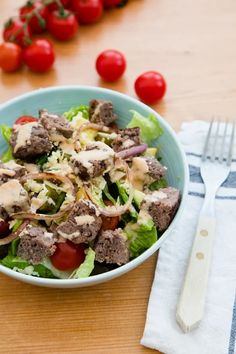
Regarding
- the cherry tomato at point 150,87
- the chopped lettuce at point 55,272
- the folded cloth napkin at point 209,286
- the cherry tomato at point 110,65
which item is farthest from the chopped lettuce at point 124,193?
the cherry tomato at point 110,65

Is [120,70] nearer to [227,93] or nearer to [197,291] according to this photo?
[227,93]

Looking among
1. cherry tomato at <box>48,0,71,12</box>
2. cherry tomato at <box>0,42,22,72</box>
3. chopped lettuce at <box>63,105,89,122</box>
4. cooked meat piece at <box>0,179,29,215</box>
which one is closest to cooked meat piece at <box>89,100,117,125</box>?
chopped lettuce at <box>63,105,89,122</box>

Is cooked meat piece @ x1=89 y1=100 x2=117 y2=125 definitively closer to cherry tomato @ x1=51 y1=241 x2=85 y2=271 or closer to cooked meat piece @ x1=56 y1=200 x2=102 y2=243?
cooked meat piece @ x1=56 y1=200 x2=102 y2=243

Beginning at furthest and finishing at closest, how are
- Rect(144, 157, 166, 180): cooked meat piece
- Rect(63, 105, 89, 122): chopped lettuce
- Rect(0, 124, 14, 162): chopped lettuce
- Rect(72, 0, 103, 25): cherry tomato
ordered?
Rect(72, 0, 103, 25): cherry tomato < Rect(63, 105, 89, 122): chopped lettuce < Rect(0, 124, 14, 162): chopped lettuce < Rect(144, 157, 166, 180): cooked meat piece

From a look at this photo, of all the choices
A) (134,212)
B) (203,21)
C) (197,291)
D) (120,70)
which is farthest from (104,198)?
(203,21)

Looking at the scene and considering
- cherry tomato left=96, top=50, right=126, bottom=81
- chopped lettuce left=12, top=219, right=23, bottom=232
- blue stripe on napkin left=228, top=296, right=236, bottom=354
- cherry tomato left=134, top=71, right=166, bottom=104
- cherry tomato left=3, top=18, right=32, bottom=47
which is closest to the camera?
blue stripe on napkin left=228, top=296, right=236, bottom=354

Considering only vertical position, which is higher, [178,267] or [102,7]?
[102,7]
